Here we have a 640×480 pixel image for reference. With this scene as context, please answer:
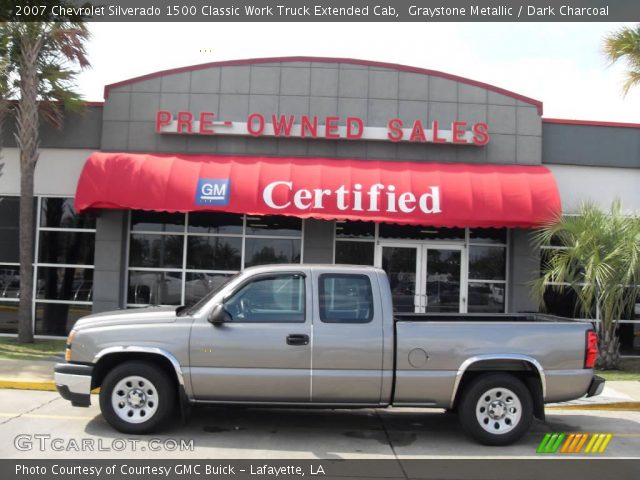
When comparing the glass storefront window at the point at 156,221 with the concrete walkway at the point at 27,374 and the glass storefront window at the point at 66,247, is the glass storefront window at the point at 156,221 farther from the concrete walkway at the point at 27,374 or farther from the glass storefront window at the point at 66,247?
the concrete walkway at the point at 27,374

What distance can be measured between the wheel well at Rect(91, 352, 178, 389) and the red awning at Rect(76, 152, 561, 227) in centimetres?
596

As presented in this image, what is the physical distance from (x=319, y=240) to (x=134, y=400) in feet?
24.5

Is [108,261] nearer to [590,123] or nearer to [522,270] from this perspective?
[522,270]

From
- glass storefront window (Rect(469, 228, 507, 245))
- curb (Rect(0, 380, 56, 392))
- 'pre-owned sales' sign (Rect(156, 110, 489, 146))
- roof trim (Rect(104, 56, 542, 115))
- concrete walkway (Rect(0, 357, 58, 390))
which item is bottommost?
curb (Rect(0, 380, 56, 392))

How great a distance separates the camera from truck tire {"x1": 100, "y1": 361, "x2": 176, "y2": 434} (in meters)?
6.50

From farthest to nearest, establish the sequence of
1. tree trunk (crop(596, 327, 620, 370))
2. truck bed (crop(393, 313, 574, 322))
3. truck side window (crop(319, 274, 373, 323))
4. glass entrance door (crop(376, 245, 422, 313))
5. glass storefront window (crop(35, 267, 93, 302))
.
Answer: glass storefront window (crop(35, 267, 93, 302)), glass entrance door (crop(376, 245, 422, 313)), tree trunk (crop(596, 327, 620, 370)), truck bed (crop(393, 313, 574, 322)), truck side window (crop(319, 274, 373, 323))

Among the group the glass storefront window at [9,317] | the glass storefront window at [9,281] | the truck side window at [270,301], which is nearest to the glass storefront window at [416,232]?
the truck side window at [270,301]

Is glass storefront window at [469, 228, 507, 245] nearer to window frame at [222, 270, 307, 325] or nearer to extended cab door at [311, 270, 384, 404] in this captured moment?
extended cab door at [311, 270, 384, 404]

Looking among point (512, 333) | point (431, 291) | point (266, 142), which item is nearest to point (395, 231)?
point (431, 291)

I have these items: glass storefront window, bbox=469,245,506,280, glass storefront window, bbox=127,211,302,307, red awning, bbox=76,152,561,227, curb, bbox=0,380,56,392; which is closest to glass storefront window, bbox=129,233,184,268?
glass storefront window, bbox=127,211,302,307

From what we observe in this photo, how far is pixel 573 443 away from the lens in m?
6.93

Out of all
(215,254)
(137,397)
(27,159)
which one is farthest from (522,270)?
(27,159)

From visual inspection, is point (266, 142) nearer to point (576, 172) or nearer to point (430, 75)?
point (430, 75)

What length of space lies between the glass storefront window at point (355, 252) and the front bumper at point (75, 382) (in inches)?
309
